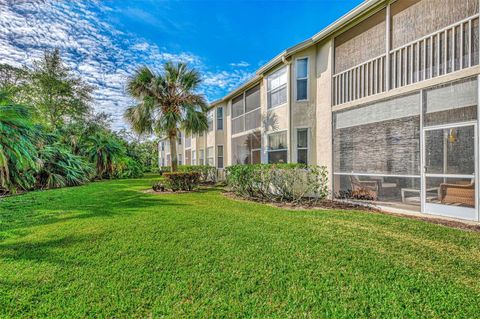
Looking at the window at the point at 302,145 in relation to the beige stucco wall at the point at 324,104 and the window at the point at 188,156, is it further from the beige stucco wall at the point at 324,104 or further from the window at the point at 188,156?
the window at the point at 188,156

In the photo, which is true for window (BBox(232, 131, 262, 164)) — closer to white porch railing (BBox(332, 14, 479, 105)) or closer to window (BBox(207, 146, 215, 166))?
window (BBox(207, 146, 215, 166))

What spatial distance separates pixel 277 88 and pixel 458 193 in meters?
8.60

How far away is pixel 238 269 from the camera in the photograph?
12.5 ft

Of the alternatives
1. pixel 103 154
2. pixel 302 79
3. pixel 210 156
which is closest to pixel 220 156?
pixel 210 156

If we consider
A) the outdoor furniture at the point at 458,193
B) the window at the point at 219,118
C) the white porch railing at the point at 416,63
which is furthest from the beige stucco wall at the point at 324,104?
the window at the point at 219,118

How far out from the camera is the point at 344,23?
29.7 ft

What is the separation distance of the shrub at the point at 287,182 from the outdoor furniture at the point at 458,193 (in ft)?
12.0

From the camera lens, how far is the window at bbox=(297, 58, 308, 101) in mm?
11039

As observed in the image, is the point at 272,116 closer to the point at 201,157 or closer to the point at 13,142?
the point at 13,142

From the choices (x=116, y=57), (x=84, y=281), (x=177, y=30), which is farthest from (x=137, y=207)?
(x=116, y=57)

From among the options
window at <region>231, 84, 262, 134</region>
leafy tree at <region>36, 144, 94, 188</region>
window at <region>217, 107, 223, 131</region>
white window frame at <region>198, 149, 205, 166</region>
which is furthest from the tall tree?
window at <region>231, 84, 262, 134</region>

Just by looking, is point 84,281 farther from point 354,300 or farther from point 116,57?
point 116,57

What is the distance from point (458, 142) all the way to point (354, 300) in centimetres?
589

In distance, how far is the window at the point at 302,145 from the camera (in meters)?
11.1
